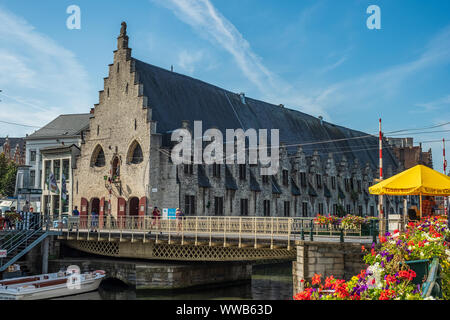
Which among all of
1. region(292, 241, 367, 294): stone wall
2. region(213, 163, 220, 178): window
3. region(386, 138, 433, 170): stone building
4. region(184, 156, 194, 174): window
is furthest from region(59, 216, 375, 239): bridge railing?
region(386, 138, 433, 170): stone building

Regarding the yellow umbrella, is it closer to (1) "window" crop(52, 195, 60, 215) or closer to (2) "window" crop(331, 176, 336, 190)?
(1) "window" crop(52, 195, 60, 215)

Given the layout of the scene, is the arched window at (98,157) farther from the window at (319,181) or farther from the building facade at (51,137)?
the window at (319,181)

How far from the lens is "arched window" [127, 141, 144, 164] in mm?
37000

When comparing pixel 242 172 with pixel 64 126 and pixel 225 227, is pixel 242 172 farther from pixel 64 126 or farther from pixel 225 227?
pixel 64 126

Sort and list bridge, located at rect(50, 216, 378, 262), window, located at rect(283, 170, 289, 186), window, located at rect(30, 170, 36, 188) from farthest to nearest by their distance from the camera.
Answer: window, located at rect(30, 170, 36, 188) < window, located at rect(283, 170, 289, 186) < bridge, located at rect(50, 216, 378, 262)

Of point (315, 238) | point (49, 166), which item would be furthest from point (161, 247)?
point (49, 166)

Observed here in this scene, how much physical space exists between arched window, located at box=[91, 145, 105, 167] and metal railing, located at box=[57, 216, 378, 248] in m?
9.23

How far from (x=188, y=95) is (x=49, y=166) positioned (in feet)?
50.4

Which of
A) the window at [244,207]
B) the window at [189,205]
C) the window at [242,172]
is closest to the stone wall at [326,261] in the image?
the window at [189,205]

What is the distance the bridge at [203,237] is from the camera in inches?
797

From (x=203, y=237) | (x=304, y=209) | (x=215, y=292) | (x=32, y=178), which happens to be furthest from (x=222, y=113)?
(x=32, y=178)

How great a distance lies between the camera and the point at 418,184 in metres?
16.8
